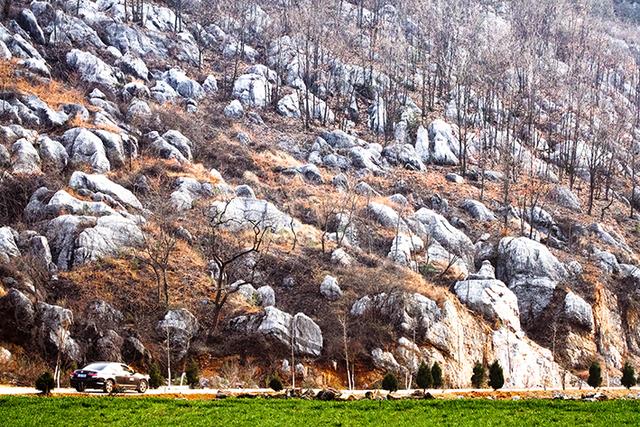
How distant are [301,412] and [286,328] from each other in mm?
15661

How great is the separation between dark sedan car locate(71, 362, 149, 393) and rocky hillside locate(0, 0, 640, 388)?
5955 millimetres

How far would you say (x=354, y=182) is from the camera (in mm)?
59469

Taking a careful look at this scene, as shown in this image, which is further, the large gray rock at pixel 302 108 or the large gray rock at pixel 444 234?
the large gray rock at pixel 302 108

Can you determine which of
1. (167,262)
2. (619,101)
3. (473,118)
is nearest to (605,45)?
(619,101)

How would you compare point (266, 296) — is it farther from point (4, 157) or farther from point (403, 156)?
point (403, 156)

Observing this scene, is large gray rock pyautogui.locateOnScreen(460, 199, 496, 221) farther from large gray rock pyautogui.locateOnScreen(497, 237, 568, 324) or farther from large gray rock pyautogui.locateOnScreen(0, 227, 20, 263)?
large gray rock pyautogui.locateOnScreen(0, 227, 20, 263)

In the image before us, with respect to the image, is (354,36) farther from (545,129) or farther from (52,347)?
(52,347)

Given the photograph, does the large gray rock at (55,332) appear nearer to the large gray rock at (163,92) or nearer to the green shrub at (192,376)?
the green shrub at (192,376)

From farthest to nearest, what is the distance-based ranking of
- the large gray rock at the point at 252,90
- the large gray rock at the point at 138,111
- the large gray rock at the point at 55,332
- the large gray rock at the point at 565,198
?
the large gray rock at the point at 252,90
the large gray rock at the point at 565,198
the large gray rock at the point at 138,111
the large gray rock at the point at 55,332

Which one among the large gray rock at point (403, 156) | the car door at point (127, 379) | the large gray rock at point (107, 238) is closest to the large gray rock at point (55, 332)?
the large gray rock at point (107, 238)

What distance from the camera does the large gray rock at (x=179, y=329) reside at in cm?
3431

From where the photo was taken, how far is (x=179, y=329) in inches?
1378

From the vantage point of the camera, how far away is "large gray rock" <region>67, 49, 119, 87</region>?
63.5 m

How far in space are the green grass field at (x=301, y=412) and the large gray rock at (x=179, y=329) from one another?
12085 mm
